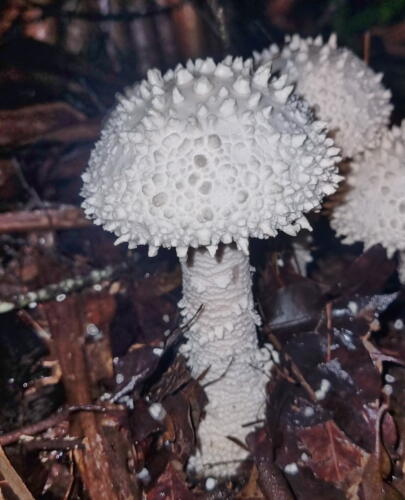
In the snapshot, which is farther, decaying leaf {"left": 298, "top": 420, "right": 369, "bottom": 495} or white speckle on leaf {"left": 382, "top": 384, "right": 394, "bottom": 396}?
white speckle on leaf {"left": 382, "top": 384, "right": 394, "bottom": 396}

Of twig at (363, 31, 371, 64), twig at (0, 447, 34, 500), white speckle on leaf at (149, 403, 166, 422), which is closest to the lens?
twig at (0, 447, 34, 500)

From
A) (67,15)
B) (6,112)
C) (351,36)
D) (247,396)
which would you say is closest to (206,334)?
(247,396)

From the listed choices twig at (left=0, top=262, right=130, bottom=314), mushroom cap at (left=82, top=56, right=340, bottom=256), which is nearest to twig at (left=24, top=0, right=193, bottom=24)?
twig at (left=0, top=262, right=130, bottom=314)

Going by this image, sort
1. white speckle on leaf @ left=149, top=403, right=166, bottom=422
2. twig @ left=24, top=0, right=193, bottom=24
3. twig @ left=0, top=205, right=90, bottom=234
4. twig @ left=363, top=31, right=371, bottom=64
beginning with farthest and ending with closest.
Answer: twig @ left=363, top=31, right=371, bottom=64 < twig @ left=24, top=0, right=193, bottom=24 < twig @ left=0, top=205, right=90, bottom=234 < white speckle on leaf @ left=149, top=403, right=166, bottom=422

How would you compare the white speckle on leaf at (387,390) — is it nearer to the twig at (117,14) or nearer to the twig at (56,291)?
the twig at (56,291)

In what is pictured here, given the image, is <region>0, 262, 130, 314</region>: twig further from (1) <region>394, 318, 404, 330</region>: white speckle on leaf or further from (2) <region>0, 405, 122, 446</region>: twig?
(1) <region>394, 318, 404, 330</region>: white speckle on leaf

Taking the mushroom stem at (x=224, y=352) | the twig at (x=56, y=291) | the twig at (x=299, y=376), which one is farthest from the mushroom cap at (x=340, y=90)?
the twig at (x=56, y=291)

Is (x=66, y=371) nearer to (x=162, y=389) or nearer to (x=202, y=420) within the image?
(x=162, y=389)
